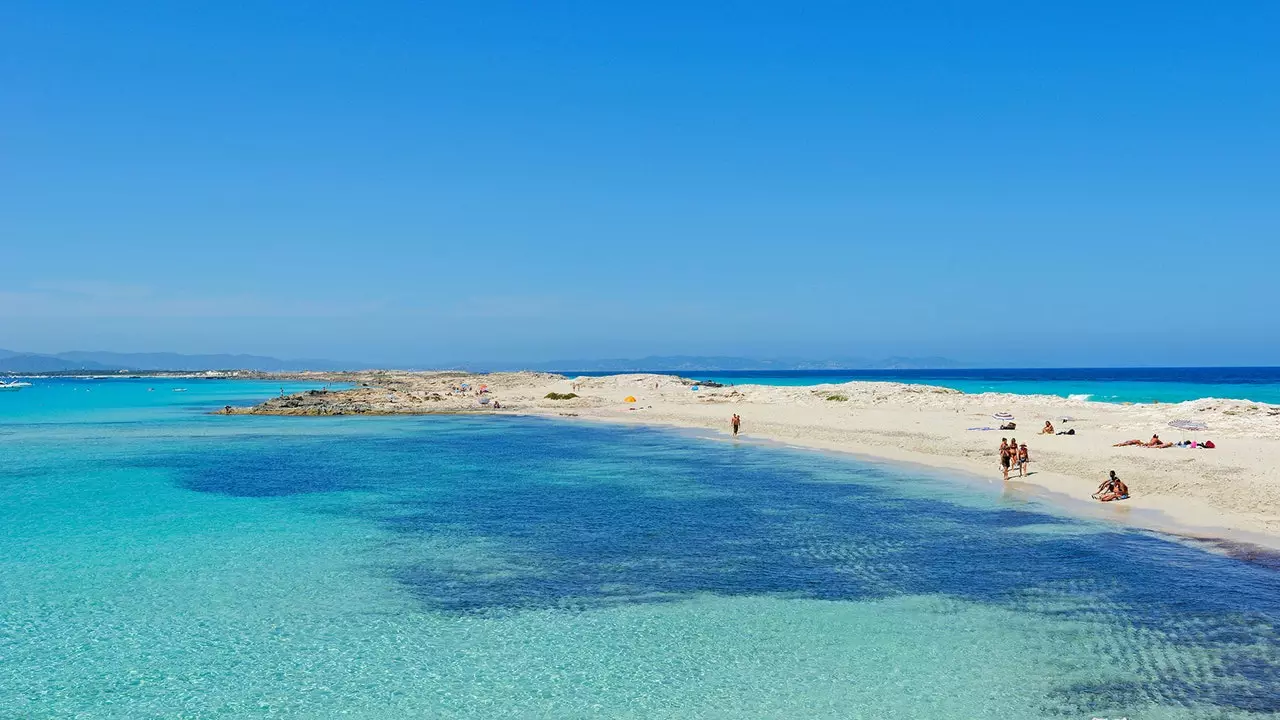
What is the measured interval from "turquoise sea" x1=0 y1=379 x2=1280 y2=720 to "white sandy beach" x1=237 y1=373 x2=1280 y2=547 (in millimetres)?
3716

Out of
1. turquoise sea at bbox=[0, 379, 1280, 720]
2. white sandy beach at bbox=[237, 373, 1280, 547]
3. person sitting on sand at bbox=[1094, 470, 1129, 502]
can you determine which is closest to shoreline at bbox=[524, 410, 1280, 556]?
white sandy beach at bbox=[237, 373, 1280, 547]

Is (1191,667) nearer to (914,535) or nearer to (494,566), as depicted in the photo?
(914,535)

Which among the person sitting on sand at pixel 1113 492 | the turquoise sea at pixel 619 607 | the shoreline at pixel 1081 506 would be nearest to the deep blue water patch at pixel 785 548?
the turquoise sea at pixel 619 607

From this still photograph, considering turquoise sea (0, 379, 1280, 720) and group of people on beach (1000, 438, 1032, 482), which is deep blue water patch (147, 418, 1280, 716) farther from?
group of people on beach (1000, 438, 1032, 482)

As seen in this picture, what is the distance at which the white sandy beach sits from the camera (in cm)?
2500

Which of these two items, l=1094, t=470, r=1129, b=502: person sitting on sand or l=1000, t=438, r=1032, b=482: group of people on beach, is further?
l=1000, t=438, r=1032, b=482: group of people on beach

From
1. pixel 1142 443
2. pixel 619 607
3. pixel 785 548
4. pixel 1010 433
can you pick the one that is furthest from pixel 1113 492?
pixel 619 607

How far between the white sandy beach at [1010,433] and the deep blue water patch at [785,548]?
12.3 ft

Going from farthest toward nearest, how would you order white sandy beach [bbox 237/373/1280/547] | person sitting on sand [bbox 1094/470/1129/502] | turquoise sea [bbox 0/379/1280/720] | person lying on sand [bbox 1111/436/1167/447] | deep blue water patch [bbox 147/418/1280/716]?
person lying on sand [bbox 1111/436/1167/447], person sitting on sand [bbox 1094/470/1129/502], white sandy beach [bbox 237/373/1280/547], deep blue water patch [bbox 147/418/1280/716], turquoise sea [bbox 0/379/1280/720]

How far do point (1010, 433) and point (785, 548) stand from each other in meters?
25.8

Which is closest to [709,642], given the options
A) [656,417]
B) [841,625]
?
[841,625]

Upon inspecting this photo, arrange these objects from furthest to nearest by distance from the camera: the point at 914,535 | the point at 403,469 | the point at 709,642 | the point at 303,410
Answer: the point at 303,410 → the point at 403,469 → the point at 914,535 → the point at 709,642

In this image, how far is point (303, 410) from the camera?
77.6 meters

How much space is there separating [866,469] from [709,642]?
74.8 ft
